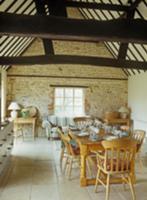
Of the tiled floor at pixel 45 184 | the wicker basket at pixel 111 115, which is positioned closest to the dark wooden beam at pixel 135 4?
the tiled floor at pixel 45 184

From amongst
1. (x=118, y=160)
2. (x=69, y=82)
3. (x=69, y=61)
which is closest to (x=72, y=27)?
(x=118, y=160)

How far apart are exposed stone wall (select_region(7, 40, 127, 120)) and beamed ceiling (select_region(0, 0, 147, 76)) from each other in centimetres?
118

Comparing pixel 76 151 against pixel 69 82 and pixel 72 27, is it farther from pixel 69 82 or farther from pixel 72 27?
pixel 69 82

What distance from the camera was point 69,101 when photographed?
10.2 metres

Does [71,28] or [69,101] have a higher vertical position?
[71,28]

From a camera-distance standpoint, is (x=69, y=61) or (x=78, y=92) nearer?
(x=69, y=61)

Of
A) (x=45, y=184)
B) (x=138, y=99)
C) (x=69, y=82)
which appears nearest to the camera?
(x=45, y=184)

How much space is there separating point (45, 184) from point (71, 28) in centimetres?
285

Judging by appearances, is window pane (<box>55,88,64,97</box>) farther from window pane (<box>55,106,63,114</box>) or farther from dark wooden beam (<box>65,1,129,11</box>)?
dark wooden beam (<box>65,1,129,11</box>)

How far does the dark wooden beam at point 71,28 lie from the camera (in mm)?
3713

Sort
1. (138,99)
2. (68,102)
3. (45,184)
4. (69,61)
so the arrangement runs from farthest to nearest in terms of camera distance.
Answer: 1. (68,102)
2. (138,99)
3. (69,61)
4. (45,184)

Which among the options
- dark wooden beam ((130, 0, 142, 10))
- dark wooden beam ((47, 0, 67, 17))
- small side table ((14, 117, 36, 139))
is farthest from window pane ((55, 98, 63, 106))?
dark wooden beam ((130, 0, 142, 10))

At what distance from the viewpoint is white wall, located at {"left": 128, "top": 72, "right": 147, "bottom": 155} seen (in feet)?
29.2

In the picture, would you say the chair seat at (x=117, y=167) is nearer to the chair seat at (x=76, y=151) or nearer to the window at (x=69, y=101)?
the chair seat at (x=76, y=151)
